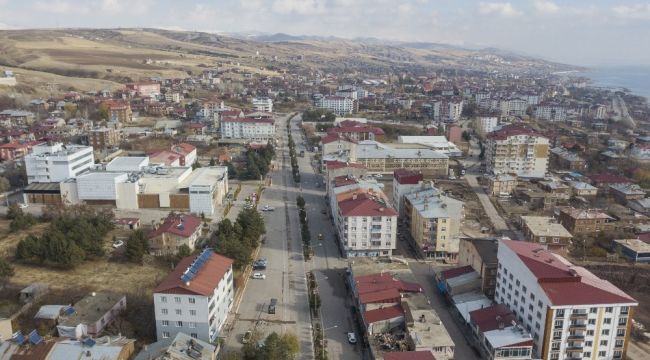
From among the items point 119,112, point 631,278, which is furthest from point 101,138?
point 631,278

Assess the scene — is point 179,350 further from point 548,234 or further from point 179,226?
point 548,234

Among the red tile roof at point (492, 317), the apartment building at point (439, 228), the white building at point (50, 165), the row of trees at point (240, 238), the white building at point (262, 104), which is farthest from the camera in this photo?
the white building at point (262, 104)

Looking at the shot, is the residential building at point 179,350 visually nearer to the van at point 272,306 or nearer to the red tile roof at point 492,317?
the van at point 272,306

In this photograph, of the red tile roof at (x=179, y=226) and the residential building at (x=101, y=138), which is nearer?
the red tile roof at (x=179, y=226)

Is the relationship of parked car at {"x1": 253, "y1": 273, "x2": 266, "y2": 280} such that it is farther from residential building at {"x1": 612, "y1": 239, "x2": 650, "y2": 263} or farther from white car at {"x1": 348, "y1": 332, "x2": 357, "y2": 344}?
residential building at {"x1": 612, "y1": 239, "x2": 650, "y2": 263}

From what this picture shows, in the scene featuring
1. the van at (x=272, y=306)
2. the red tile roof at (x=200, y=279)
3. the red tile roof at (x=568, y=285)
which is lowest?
the van at (x=272, y=306)

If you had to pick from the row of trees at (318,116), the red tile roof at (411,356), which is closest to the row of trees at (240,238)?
the red tile roof at (411,356)

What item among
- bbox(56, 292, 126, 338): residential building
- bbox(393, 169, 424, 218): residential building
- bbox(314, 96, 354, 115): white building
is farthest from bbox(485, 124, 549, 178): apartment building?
bbox(314, 96, 354, 115): white building
